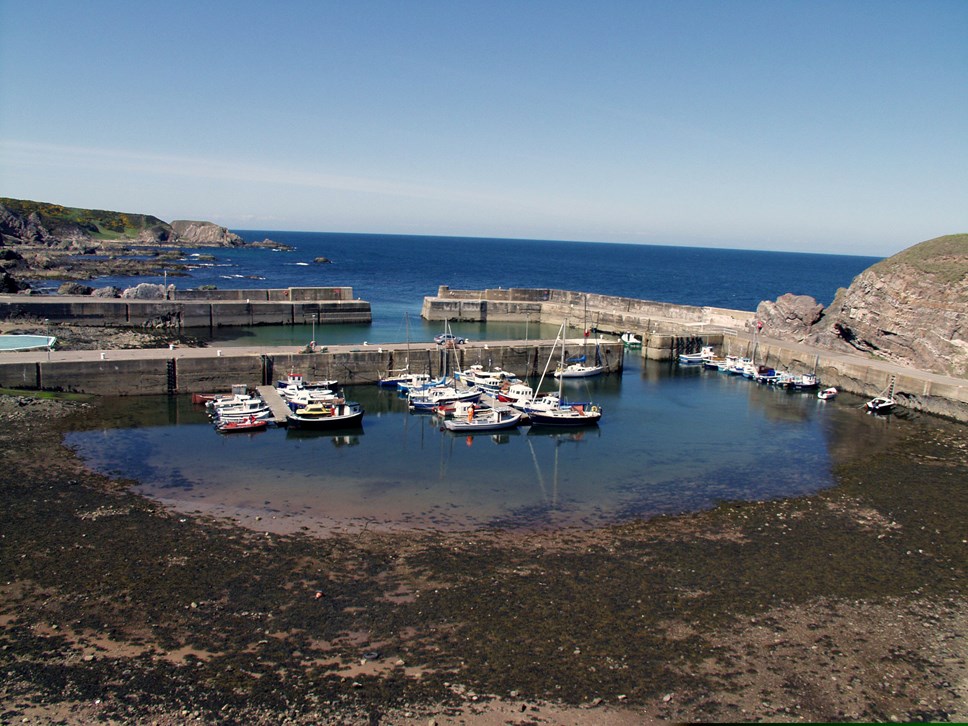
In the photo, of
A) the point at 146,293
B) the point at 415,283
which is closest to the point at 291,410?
the point at 146,293

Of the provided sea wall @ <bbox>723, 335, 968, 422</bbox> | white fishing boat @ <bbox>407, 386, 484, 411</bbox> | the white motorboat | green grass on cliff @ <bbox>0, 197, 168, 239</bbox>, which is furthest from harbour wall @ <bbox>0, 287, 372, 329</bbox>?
green grass on cliff @ <bbox>0, 197, 168, 239</bbox>

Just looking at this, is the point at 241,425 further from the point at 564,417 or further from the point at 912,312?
the point at 912,312

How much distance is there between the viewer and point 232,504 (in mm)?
24516

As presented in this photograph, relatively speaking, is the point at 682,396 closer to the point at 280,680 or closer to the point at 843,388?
the point at 843,388

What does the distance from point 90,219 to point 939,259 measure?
610 ft

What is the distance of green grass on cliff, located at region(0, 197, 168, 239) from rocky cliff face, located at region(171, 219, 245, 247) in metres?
4.56

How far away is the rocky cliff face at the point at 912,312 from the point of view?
149ft

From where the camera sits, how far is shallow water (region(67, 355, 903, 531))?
81.5 ft

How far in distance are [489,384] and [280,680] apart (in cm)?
2996

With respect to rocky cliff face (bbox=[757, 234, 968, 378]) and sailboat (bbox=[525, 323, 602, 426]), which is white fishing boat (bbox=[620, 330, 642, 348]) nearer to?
rocky cliff face (bbox=[757, 234, 968, 378])

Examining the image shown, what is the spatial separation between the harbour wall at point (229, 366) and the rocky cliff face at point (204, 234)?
525 feet

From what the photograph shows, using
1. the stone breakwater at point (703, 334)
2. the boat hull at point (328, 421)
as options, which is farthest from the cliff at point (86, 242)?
the boat hull at point (328, 421)

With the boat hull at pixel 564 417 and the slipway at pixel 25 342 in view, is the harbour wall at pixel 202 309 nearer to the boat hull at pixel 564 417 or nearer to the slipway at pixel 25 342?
the slipway at pixel 25 342

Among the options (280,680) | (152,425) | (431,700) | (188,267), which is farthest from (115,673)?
(188,267)
